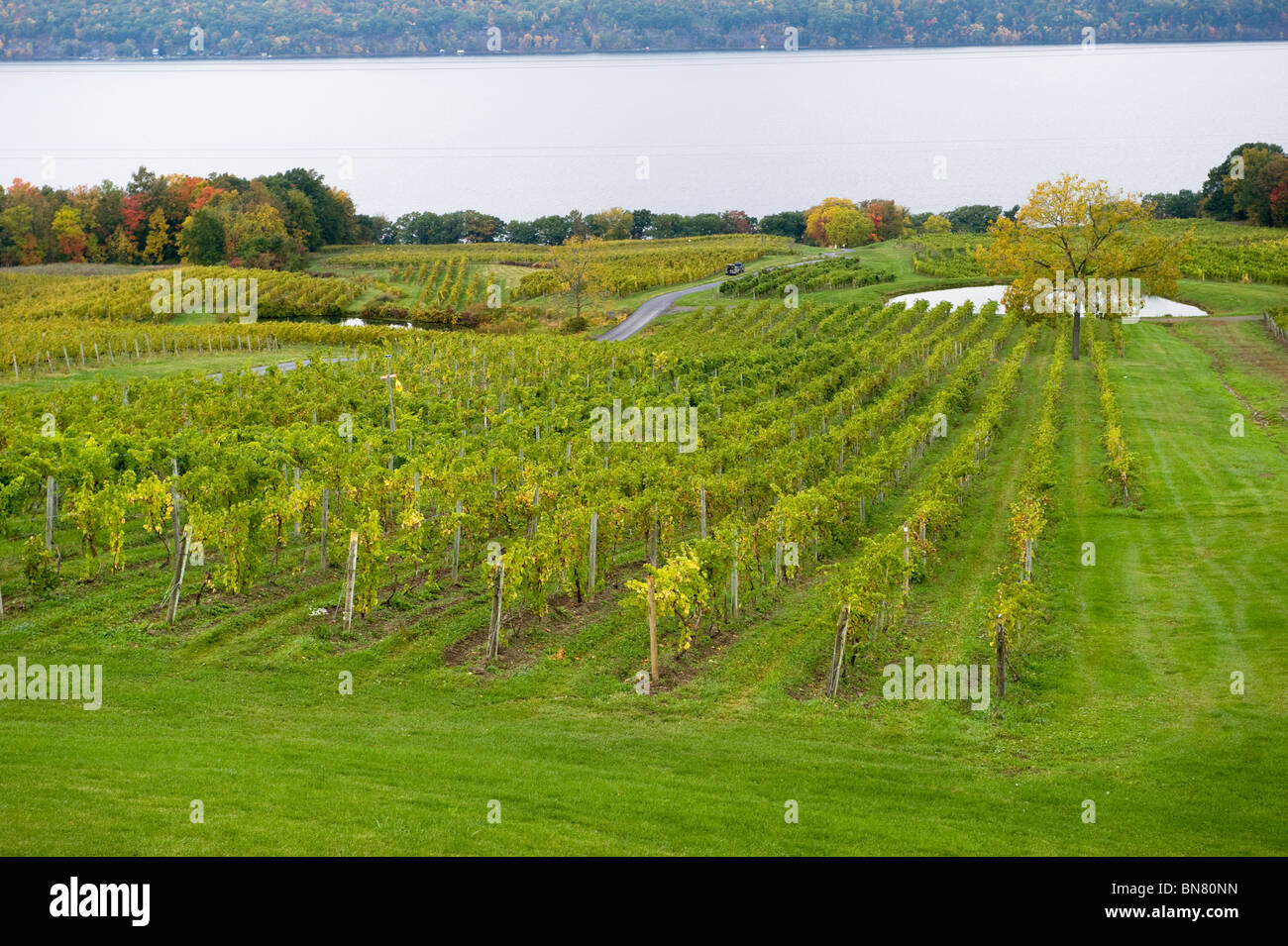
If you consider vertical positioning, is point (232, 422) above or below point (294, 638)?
above

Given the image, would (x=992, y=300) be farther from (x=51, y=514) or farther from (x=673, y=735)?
(x=673, y=735)

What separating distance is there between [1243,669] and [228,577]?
18.5 m

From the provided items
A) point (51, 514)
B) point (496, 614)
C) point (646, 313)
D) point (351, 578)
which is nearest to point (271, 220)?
point (646, 313)

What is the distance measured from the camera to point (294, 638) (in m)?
20.0

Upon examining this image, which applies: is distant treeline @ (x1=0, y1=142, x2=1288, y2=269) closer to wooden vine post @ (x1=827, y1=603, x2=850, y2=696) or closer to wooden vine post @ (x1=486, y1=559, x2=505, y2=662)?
wooden vine post @ (x1=486, y1=559, x2=505, y2=662)

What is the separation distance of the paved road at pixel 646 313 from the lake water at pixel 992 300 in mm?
16033

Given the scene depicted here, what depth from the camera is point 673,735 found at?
54.6ft

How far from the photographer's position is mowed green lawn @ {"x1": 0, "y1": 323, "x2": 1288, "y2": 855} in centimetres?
1254

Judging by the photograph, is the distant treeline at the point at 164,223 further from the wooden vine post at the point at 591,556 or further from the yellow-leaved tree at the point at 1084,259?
the wooden vine post at the point at 591,556

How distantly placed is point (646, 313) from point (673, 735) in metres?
62.0

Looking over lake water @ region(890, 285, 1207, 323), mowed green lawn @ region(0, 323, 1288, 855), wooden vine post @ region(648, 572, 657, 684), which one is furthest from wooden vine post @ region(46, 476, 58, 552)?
lake water @ region(890, 285, 1207, 323)
